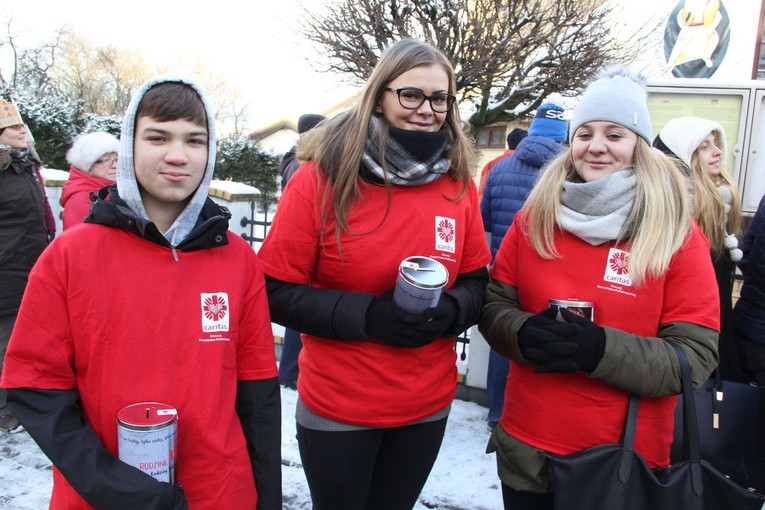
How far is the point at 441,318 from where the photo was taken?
177cm

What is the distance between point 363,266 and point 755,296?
2.04 m

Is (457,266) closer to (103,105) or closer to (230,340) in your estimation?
(230,340)

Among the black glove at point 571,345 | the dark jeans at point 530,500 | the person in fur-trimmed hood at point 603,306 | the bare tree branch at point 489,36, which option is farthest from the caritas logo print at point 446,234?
the bare tree branch at point 489,36

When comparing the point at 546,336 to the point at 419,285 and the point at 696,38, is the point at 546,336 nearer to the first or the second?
the point at 419,285

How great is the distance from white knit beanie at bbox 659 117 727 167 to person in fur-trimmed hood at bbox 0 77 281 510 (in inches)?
90.5

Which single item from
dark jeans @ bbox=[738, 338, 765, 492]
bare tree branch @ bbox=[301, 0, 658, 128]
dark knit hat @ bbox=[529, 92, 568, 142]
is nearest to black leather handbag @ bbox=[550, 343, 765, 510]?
dark jeans @ bbox=[738, 338, 765, 492]

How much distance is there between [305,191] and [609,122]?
3.38 feet

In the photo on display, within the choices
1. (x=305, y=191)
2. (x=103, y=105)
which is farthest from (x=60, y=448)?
(x=103, y=105)

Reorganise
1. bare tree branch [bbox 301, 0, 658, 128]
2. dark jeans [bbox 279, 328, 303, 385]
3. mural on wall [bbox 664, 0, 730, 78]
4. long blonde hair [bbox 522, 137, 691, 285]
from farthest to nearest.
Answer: bare tree branch [bbox 301, 0, 658, 128]
mural on wall [bbox 664, 0, 730, 78]
dark jeans [bbox 279, 328, 303, 385]
long blonde hair [bbox 522, 137, 691, 285]

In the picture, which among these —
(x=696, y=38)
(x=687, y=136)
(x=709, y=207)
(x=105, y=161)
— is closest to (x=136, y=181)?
(x=709, y=207)

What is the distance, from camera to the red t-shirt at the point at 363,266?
→ 1.85 metres

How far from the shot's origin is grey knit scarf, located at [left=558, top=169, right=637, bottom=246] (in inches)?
68.4

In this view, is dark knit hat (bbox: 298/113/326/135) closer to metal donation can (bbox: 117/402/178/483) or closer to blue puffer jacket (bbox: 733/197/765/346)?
blue puffer jacket (bbox: 733/197/765/346)

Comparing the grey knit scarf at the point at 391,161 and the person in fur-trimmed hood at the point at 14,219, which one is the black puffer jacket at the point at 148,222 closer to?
the grey knit scarf at the point at 391,161
